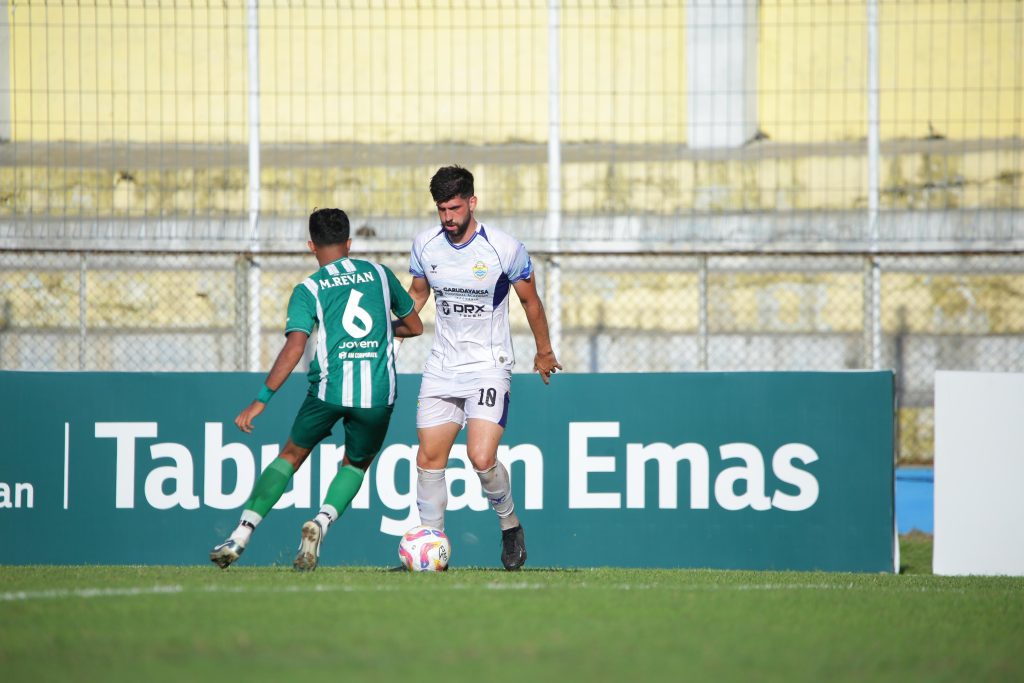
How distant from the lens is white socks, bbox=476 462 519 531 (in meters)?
7.14

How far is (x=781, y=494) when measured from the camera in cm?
906

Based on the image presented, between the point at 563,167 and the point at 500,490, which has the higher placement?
the point at 563,167

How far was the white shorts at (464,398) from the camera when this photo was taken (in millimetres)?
7125

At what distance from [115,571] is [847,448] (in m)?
4.74

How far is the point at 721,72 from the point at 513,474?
4.66m

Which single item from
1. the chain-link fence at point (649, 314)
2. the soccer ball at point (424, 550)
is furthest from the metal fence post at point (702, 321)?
the soccer ball at point (424, 550)

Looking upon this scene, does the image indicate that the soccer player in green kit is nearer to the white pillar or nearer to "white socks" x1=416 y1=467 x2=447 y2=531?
"white socks" x1=416 y1=467 x2=447 y2=531

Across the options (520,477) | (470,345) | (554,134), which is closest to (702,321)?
(554,134)

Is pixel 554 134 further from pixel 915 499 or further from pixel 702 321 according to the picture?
pixel 915 499

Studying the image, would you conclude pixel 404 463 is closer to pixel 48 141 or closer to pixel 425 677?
pixel 48 141

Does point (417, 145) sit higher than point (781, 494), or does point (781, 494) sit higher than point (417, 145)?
point (417, 145)

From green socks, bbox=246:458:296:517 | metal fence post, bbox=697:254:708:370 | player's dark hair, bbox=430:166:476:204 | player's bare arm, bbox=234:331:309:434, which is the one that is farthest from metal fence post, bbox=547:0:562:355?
green socks, bbox=246:458:296:517

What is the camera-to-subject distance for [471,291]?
705 cm

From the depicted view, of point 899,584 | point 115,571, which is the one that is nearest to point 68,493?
point 115,571
